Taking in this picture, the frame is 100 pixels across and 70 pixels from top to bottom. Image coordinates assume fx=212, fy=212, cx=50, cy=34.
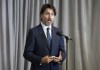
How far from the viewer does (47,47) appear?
7.36ft

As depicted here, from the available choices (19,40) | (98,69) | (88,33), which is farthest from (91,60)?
(19,40)

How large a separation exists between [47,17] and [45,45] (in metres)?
0.30

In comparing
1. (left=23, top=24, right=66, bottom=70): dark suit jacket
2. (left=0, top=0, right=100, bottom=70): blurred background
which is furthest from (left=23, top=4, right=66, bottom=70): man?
(left=0, top=0, right=100, bottom=70): blurred background

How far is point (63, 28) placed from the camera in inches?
124

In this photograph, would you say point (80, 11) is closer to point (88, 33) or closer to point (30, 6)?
point (88, 33)

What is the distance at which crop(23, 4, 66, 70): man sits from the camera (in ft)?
7.22

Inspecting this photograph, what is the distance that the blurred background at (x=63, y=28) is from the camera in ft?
9.96

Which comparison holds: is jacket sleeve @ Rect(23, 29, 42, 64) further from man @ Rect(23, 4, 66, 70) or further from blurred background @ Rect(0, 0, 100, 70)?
blurred background @ Rect(0, 0, 100, 70)

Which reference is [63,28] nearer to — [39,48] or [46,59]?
[39,48]

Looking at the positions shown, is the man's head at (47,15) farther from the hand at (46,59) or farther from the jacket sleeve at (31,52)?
the hand at (46,59)

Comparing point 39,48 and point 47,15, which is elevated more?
point 47,15

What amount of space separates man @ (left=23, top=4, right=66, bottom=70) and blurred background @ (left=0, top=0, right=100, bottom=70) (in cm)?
81

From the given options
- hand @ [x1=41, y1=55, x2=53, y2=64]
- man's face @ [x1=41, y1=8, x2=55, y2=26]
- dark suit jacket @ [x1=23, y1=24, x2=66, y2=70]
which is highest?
man's face @ [x1=41, y1=8, x2=55, y2=26]

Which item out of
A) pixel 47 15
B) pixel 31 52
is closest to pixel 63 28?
pixel 47 15
